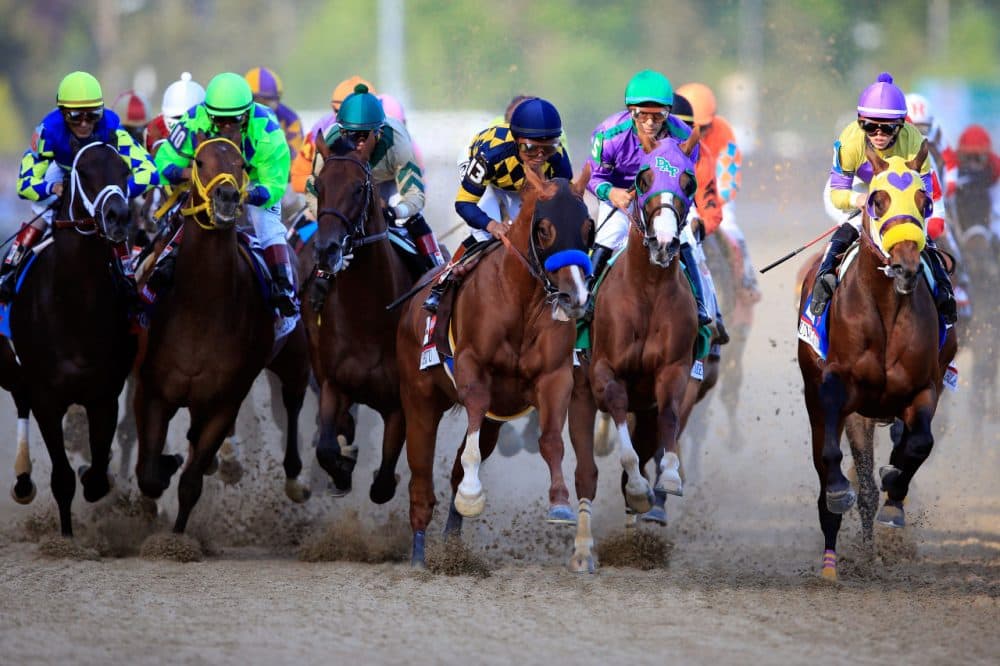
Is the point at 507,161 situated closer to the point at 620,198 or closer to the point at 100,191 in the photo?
the point at 620,198

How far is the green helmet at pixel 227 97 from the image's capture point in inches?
370

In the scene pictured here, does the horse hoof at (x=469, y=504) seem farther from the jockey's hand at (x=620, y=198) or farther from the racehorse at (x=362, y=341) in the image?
the jockey's hand at (x=620, y=198)

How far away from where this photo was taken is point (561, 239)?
25.9 ft

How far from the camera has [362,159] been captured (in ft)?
30.4

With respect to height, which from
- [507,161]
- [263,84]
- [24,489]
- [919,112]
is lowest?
[24,489]

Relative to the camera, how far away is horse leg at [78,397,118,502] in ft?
31.7

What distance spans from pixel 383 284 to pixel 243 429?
140 inches

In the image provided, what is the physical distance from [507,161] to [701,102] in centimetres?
480

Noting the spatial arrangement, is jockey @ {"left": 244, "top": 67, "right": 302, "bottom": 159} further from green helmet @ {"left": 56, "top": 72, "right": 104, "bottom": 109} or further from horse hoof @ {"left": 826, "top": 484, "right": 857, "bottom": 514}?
horse hoof @ {"left": 826, "top": 484, "right": 857, "bottom": 514}

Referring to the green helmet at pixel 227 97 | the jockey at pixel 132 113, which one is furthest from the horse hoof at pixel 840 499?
the jockey at pixel 132 113

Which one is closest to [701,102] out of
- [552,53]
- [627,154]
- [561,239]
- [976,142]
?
[976,142]

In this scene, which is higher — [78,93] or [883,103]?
[78,93]

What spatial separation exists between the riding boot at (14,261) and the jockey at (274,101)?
4091 millimetres

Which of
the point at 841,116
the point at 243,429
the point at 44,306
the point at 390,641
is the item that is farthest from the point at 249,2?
the point at 390,641
